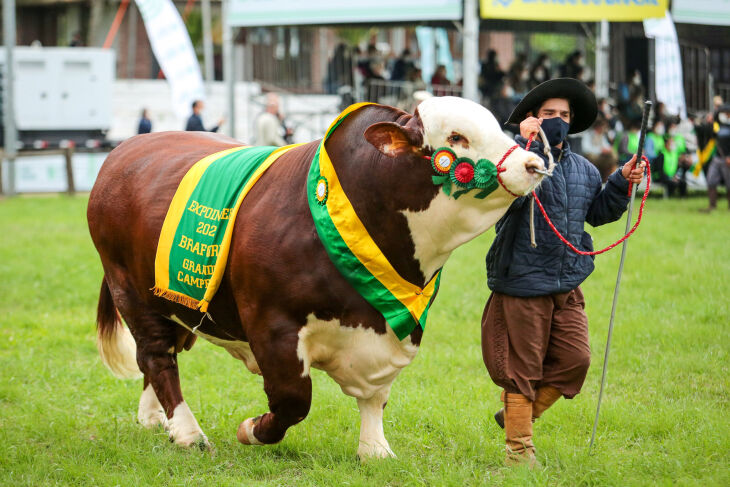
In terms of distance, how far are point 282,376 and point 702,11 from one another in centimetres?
1384

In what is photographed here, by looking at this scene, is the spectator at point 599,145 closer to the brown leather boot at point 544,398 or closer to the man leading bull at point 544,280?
the man leading bull at point 544,280

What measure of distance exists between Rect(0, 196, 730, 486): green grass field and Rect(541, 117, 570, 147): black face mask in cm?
150

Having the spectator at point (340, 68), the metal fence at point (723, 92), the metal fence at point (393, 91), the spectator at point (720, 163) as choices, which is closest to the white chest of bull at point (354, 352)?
the spectator at point (720, 163)

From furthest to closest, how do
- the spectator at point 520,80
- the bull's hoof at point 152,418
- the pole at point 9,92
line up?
the spectator at point 520,80
the pole at point 9,92
the bull's hoof at point 152,418

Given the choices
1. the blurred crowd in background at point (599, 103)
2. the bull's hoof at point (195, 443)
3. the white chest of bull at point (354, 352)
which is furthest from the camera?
the blurred crowd in background at point (599, 103)

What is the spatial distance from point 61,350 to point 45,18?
2941 cm

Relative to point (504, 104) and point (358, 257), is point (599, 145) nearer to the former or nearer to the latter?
point (504, 104)

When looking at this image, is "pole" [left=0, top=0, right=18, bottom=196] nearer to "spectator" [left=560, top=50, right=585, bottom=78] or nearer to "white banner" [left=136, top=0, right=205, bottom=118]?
"white banner" [left=136, top=0, right=205, bottom=118]

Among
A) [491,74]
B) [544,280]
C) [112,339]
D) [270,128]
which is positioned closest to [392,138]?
[544,280]

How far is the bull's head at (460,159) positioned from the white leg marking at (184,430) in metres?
1.67

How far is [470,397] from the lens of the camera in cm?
561

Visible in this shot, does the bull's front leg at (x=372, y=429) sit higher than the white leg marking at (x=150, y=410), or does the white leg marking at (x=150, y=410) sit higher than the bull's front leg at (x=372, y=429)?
the bull's front leg at (x=372, y=429)

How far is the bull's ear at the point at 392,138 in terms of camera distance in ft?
12.5

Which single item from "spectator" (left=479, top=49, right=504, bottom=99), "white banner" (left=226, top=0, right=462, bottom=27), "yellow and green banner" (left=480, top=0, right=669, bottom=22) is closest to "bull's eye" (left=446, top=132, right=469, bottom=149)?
"yellow and green banner" (left=480, top=0, right=669, bottom=22)
